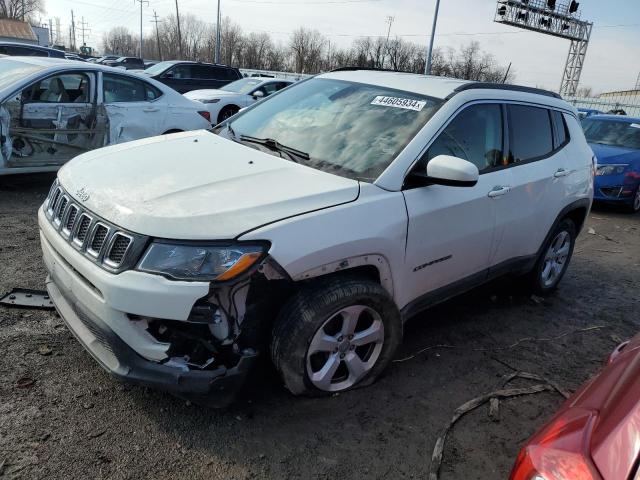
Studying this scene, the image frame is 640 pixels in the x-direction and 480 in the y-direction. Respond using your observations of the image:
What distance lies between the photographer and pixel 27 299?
3.54 m

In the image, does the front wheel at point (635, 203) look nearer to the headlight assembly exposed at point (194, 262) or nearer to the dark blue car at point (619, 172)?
the dark blue car at point (619, 172)

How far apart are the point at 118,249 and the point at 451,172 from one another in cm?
175

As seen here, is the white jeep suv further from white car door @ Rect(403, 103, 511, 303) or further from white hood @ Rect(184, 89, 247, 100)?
white hood @ Rect(184, 89, 247, 100)

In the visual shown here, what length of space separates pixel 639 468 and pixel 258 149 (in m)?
2.66

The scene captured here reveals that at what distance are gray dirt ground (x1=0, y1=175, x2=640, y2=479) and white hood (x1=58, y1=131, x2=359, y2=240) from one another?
1.02 metres

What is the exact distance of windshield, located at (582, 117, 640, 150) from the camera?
31.1 feet

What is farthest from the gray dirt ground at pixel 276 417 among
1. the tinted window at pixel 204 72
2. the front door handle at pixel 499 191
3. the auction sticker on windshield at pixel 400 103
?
the tinted window at pixel 204 72

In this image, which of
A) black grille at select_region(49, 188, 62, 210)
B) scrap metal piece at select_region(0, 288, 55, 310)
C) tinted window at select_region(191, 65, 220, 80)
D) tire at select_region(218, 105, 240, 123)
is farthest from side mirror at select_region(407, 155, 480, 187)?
tinted window at select_region(191, 65, 220, 80)

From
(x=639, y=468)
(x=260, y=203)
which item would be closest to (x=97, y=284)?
(x=260, y=203)

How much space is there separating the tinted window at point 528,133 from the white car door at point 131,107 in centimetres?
506

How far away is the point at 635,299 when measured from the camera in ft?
16.6

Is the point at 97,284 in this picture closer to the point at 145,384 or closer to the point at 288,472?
the point at 145,384

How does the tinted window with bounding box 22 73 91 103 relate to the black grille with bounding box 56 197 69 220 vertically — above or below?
above

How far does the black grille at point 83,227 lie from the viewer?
8.27ft
